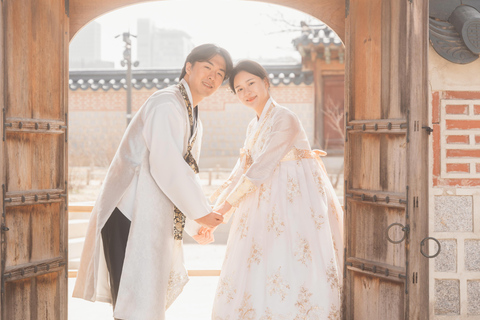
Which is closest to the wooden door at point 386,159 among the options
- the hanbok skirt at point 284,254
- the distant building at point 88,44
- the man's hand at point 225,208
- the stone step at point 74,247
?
the hanbok skirt at point 284,254

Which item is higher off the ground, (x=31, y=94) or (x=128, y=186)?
(x=31, y=94)

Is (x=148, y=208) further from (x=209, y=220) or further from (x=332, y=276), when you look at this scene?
(x=332, y=276)

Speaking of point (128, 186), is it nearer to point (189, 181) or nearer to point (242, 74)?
point (189, 181)

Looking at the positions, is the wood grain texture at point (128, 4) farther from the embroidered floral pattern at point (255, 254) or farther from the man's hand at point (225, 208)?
the embroidered floral pattern at point (255, 254)

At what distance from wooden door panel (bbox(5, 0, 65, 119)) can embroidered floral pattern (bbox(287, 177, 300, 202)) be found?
141 cm

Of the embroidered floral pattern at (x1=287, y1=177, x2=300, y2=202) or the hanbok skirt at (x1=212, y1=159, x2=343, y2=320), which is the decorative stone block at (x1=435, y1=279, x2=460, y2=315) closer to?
the hanbok skirt at (x1=212, y1=159, x2=343, y2=320)

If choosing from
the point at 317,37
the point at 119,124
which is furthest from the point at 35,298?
the point at 119,124

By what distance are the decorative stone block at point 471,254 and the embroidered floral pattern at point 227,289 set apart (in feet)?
4.65

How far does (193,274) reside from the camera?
534cm

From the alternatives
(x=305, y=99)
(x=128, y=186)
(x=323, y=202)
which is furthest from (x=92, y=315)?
(x=305, y=99)

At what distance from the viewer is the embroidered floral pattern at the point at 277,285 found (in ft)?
10.3

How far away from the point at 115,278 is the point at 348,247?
51.9 inches

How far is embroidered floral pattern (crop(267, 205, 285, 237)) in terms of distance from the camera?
3.26m

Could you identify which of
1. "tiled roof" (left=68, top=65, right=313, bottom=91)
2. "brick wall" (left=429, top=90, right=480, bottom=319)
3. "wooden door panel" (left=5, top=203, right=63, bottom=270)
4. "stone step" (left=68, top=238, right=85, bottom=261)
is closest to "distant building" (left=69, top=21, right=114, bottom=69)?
"tiled roof" (left=68, top=65, right=313, bottom=91)
